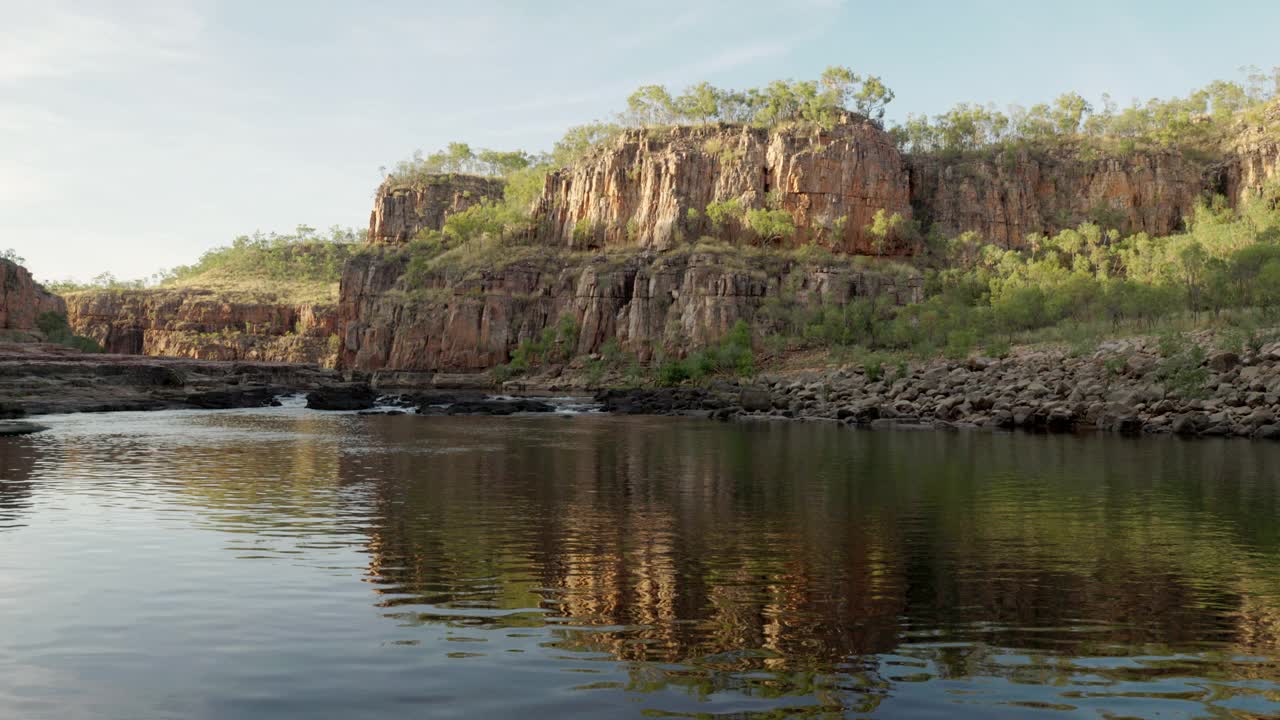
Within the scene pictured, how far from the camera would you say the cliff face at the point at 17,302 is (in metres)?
87.6

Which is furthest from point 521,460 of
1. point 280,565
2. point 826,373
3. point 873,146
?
point 873,146

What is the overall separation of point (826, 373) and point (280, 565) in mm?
62082

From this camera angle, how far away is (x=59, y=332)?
102 meters

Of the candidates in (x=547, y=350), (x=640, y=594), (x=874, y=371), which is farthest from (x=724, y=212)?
(x=640, y=594)

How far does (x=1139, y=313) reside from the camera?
71.7 meters

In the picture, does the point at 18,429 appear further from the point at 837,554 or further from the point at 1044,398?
the point at 1044,398

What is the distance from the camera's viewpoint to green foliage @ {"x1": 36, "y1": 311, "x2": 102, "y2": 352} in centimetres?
9713

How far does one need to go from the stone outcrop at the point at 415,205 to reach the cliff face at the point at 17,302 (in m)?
72.0

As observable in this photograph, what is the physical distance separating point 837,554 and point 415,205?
161 metres

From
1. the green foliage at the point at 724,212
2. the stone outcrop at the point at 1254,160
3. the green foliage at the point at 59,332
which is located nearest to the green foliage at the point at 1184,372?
the green foliage at the point at 724,212

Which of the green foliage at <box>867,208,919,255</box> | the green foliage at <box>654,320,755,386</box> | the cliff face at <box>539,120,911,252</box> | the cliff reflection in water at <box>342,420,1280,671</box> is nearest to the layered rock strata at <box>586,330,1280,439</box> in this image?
the cliff reflection in water at <box>342,420,1280,671</box>

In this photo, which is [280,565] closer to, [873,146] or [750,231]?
[750,231]

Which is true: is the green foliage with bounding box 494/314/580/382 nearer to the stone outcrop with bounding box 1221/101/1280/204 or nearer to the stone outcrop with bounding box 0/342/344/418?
the stone outcrop with bounding box 0/342/344/418

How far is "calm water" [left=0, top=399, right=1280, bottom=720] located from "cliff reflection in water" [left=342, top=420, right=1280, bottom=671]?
70 millimetres
